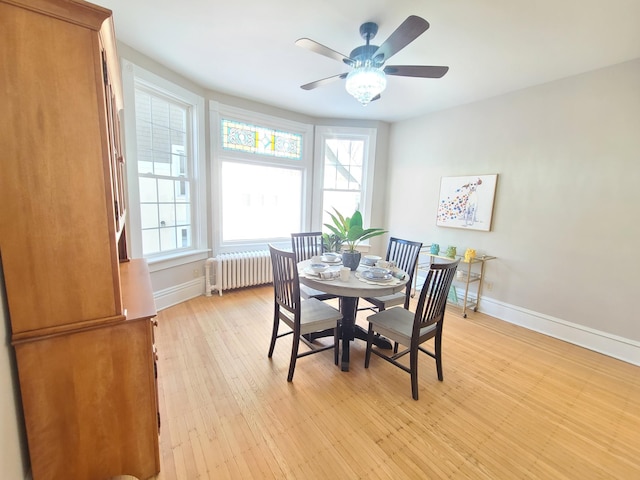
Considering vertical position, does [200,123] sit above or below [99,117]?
above

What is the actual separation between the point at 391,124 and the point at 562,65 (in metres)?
2.38

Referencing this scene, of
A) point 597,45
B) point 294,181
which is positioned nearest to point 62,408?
point 294,181

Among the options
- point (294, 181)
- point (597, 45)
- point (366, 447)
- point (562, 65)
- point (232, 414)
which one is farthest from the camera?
point (294, 181)

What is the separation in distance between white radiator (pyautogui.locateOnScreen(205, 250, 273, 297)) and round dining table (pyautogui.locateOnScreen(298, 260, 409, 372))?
1.61m

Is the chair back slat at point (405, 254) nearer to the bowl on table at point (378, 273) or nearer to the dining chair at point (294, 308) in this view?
the bowl on table at point (378, 273)

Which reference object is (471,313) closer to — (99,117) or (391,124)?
(391,124)

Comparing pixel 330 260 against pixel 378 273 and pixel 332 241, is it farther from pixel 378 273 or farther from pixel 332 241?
pixel 378 273

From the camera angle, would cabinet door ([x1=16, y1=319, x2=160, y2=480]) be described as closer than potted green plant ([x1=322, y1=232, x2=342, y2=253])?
Yes

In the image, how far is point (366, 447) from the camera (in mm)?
1538

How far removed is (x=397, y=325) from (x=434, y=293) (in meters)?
0.39

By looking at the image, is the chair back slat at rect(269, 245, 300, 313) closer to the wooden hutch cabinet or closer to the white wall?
the wooden hutch cabinet

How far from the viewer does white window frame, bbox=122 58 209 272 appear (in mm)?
2645

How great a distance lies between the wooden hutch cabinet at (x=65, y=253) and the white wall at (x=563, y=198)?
12.3 feet

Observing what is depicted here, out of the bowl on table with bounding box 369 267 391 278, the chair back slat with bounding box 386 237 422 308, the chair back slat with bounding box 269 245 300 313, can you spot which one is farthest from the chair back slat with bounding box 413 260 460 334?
the chair back slat with bounding box 269 245 300 313
